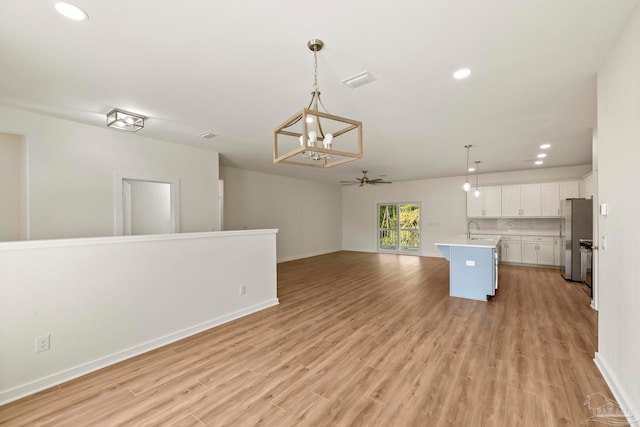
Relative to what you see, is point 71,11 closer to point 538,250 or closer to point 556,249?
point 538,250

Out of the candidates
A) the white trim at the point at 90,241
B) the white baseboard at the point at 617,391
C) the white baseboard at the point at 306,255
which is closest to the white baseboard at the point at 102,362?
the white trim at the point at 90,241

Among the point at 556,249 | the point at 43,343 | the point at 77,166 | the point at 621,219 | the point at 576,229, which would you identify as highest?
the point at 77,166

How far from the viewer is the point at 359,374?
2391 mm

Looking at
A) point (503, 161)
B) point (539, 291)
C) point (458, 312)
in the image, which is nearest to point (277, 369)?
point (458, 312)

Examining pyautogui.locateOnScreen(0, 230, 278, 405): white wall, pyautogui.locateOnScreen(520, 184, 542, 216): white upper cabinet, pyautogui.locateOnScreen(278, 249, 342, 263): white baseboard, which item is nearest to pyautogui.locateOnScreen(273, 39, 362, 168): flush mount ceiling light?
pyautogui.locateOnScreen(0, 230, 278, 405): white wall

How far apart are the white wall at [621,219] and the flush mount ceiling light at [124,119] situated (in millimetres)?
4730

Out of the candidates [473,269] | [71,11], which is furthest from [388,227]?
[71,11]

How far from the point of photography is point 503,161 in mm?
6316

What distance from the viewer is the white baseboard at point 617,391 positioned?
1.73 metres

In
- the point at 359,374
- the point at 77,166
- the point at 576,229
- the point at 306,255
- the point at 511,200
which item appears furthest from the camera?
the point at 306,255

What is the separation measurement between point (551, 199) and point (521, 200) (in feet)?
1.99

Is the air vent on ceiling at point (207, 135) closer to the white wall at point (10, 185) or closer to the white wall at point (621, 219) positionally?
the white wall at point (10, 185)

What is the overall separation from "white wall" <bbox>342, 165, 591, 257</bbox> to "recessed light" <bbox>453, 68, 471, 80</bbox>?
6.48m

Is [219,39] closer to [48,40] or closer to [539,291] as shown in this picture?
[48,40]
